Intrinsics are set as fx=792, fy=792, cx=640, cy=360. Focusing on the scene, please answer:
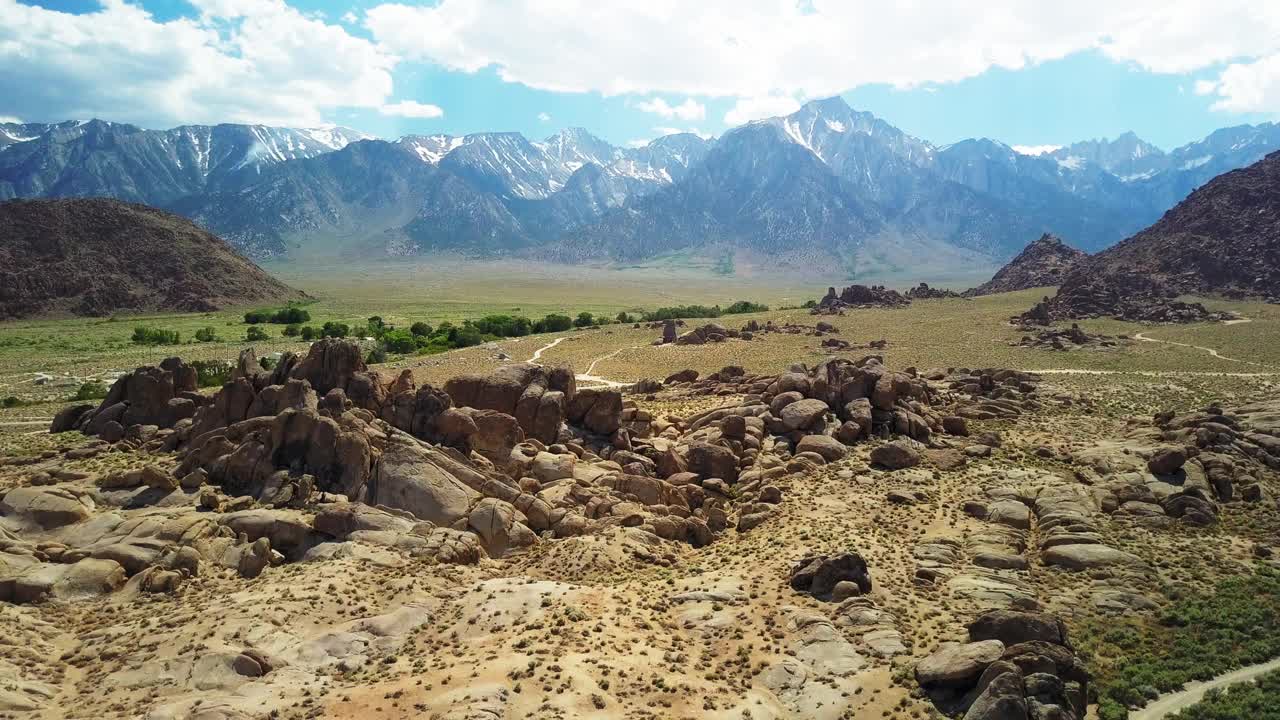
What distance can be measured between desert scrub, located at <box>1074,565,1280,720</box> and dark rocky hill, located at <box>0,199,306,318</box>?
173312mm

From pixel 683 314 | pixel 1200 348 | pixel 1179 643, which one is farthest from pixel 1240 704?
pixel 683 314

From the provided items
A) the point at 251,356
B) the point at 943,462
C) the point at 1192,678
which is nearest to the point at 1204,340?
the point at 943,462

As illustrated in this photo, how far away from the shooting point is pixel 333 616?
2600 cm

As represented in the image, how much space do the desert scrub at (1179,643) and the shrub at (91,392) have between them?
7082 centimetres

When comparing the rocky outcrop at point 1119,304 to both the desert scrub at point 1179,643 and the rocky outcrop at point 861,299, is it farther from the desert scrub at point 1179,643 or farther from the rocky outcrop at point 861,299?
the desert scrub at point 1179,643

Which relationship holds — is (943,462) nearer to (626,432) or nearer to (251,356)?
(626,432)

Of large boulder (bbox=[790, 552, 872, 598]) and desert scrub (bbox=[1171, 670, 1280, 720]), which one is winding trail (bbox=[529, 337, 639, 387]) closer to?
large boulder (bbox=[790, 552, 872, 598])

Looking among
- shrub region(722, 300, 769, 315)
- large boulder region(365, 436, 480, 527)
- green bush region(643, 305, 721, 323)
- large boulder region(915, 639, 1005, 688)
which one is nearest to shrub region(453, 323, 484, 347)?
green bush region(643, 305, 721, 323)

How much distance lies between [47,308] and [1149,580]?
177 m

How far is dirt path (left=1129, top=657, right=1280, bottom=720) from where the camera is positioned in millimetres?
22469

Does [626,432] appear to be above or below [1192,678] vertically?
above

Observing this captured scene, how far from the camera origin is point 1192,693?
23.5 m

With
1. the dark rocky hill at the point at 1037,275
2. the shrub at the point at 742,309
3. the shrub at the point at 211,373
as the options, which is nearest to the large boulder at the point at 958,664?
the shrub at the point at 211,373

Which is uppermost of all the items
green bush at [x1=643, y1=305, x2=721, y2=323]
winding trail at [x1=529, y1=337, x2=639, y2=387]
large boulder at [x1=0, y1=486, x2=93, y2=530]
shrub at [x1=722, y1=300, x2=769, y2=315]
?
shrub at [x1=722, y1=300, x2=769, y2=315]
